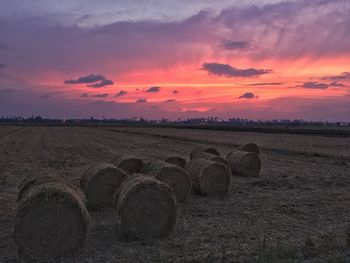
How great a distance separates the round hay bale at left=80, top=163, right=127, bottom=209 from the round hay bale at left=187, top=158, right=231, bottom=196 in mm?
3282

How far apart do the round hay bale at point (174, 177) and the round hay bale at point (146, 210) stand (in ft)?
10.6

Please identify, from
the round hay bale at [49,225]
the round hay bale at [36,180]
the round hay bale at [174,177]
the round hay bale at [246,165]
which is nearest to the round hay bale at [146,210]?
the round hay bale at [49,225]

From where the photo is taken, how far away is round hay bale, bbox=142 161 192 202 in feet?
45.3

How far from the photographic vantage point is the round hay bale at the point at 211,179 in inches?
608

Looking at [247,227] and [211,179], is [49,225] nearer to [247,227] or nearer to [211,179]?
[247,227]

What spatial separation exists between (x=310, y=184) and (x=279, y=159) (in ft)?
34.3

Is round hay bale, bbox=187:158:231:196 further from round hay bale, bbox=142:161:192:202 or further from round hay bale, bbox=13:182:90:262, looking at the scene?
round hay bale, bbox=13:182:90:262

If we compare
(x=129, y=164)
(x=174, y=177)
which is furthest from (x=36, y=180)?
(x=129, y=164)

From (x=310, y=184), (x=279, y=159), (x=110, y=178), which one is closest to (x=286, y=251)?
(x=110, y=178)

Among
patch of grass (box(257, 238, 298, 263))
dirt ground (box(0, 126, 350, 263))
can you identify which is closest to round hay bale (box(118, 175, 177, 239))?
dirt ground (box(0, 126, 350, 263))

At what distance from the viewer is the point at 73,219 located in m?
9.06

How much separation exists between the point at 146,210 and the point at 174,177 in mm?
3837

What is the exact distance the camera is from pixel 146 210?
10156mm

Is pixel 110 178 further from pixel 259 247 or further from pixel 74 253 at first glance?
pixel 259 247
